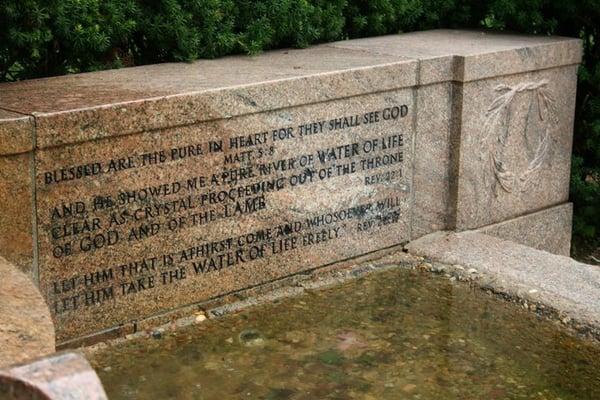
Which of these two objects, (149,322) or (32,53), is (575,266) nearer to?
(149,322)

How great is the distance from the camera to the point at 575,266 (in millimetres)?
5641

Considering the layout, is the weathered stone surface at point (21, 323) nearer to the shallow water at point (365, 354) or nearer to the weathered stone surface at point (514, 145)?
the shallow water at point (365, 354)

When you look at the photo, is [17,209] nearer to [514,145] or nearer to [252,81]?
[252,81]

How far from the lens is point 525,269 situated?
220 inches

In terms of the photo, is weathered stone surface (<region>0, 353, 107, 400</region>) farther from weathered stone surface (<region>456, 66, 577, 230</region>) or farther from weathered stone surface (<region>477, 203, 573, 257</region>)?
weathered stone surface (<region>477, 203, 573, 257</region>)

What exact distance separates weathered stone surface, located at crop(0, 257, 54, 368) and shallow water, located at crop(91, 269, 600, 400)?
3.41ft

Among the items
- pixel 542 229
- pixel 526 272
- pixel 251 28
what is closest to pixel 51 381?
pixel 526 272

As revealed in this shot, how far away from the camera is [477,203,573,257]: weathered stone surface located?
659 cm

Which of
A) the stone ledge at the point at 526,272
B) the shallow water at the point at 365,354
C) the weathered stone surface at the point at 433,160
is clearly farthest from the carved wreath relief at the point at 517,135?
the shallow water at the point at 365,354

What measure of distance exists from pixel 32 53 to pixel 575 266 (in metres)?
2.87

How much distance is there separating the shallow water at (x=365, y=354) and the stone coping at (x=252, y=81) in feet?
3.10

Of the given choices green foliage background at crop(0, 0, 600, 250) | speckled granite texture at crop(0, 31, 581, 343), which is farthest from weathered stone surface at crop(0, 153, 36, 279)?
green foliage background at crop(0, 0, 600, 250)

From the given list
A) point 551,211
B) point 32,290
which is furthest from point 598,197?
point 32,290

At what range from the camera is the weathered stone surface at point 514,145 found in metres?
6.23
